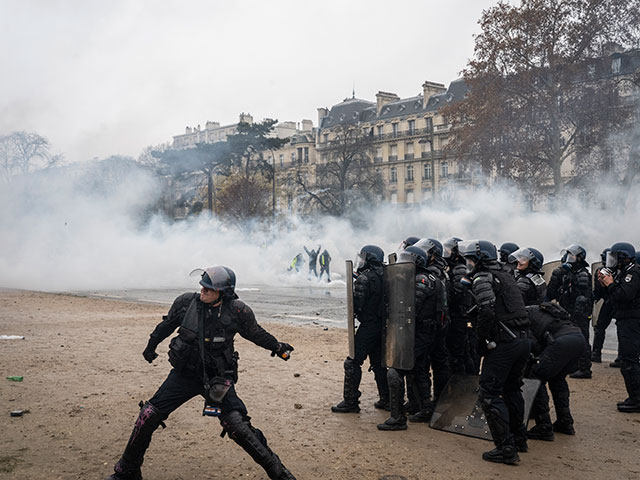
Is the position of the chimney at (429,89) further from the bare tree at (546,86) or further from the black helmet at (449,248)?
the black helmet at (449,248)

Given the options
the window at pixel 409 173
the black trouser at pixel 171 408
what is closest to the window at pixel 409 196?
the window at pixel 409 173

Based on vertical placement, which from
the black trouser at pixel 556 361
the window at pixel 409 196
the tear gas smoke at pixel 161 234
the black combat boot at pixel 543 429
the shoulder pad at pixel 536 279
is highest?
the window at pixel 409 196

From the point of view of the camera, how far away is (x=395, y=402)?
657cm

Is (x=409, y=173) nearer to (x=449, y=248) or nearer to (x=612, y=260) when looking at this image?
(x=449, y=248)

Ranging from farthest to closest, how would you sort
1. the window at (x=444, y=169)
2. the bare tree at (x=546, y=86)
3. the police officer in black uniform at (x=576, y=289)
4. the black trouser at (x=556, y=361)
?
the window at (x=444, y=169), the bare tree at (x=546, y=86), the police officer in black uniform at (x=576, y=289), the black trouser at (x=556, y=361)

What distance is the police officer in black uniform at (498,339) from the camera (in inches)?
219

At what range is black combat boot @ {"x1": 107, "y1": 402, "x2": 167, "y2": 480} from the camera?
4.88 m

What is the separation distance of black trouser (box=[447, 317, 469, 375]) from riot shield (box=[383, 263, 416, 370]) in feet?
3.51

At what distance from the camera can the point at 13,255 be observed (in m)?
33.0

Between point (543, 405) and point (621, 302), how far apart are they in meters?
1.87

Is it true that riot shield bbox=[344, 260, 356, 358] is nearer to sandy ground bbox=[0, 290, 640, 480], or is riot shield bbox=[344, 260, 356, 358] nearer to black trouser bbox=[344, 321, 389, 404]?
black trouser bbox=[344, 321, 389, 404]

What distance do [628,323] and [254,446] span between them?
15.9ft

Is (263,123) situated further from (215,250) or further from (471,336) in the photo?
(471,336)

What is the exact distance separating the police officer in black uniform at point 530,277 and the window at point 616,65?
2830cm
